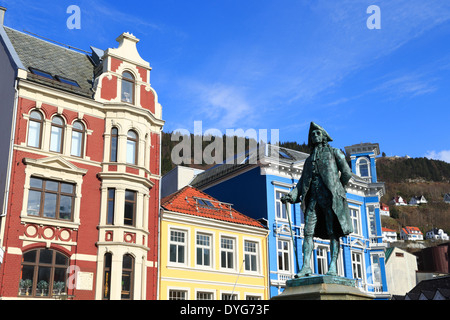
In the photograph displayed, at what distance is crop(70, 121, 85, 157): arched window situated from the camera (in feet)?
82.5

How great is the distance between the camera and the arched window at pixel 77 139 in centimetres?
2516

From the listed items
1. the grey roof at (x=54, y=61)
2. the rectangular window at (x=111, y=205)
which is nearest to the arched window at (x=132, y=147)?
the rectangular window at (x=111, y=205)

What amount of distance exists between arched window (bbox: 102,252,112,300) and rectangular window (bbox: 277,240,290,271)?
11.7 meters

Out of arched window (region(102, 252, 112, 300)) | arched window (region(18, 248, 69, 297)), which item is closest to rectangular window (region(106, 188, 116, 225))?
arched window (region(102, 252, 112, 300))

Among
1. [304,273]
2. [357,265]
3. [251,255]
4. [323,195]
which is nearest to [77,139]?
[251,255]

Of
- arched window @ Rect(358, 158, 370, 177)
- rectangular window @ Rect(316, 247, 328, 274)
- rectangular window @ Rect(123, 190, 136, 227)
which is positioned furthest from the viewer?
arched window @ Rect(358, 158, 370, 177)

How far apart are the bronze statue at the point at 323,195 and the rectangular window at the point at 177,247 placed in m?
16.5

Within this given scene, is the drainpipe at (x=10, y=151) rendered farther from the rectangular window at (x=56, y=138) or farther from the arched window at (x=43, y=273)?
the arched window at (x=43, y=273)

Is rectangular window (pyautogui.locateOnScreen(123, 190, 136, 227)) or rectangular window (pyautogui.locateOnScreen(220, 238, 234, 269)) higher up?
rectangular window (pyautogui.locateOnScreen(123, 190, 136, 227))

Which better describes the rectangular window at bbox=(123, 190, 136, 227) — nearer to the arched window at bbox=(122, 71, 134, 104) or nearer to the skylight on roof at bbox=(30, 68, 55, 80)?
the arched window at bbox=(122, 71, 134, 104)

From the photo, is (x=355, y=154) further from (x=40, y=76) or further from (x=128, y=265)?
(x=40, y=76)

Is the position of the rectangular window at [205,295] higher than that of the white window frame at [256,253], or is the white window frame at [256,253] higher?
the white window frame at [256,253]

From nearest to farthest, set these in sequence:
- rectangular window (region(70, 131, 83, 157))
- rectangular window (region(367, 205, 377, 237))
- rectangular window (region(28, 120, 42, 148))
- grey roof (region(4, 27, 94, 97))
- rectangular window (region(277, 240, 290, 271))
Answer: rectangular window (region(28, 120, 42, 148)) → rectangular window (region(70, 131, 83, 157)) → grey roof (region(4, 27, 94, 97)) → rectangular window (region(277, 240, 290, 271)) → rectangular window (region(367, 205, 377, 237))
